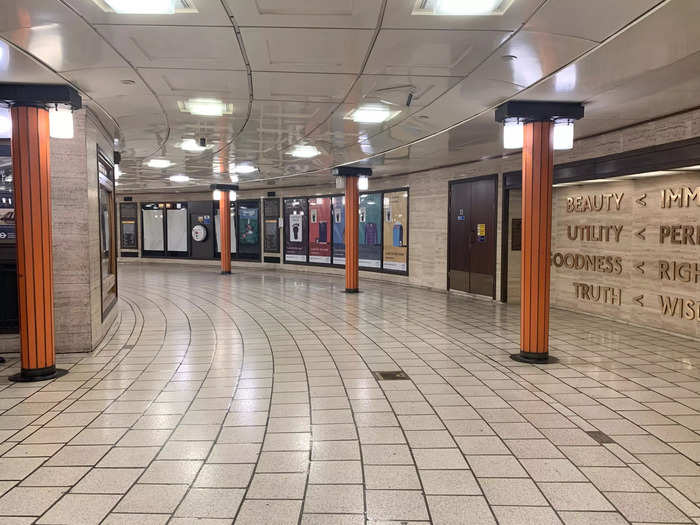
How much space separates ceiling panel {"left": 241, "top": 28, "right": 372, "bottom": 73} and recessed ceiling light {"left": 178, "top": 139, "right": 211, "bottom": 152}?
4302 millimetres

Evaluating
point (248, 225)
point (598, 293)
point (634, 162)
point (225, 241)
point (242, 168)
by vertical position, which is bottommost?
point (598, 293)

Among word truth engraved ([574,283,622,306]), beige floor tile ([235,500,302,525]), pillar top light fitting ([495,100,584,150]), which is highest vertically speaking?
pillar top light fitting ([495,100,584,150])

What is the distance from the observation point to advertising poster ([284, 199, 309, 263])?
→ 1786 centimetres

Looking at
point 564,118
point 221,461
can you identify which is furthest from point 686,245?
point 221,461

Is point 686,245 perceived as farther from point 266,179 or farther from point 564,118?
point 266,179

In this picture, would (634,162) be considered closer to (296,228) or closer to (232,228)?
(296,228)

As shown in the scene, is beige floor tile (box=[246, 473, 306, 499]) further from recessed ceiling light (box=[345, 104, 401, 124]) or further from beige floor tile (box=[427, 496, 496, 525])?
recessed ceiling light (box=[345, 104, 401, 124])

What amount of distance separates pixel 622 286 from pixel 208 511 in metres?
7.36

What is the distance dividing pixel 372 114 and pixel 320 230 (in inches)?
422

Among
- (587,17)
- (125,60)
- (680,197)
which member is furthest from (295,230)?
(587,17)

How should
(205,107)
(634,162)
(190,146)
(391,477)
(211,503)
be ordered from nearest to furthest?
1. (211,503)
2. (391,477)
3. (205,107)
4. (634,162)
5. (190,146)

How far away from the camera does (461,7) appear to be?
357cm

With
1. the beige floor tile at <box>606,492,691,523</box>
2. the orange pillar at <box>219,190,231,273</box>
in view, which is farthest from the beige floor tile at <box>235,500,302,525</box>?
the orange pillar at <box>219,190,231,273</box>

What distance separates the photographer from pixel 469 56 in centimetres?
446
